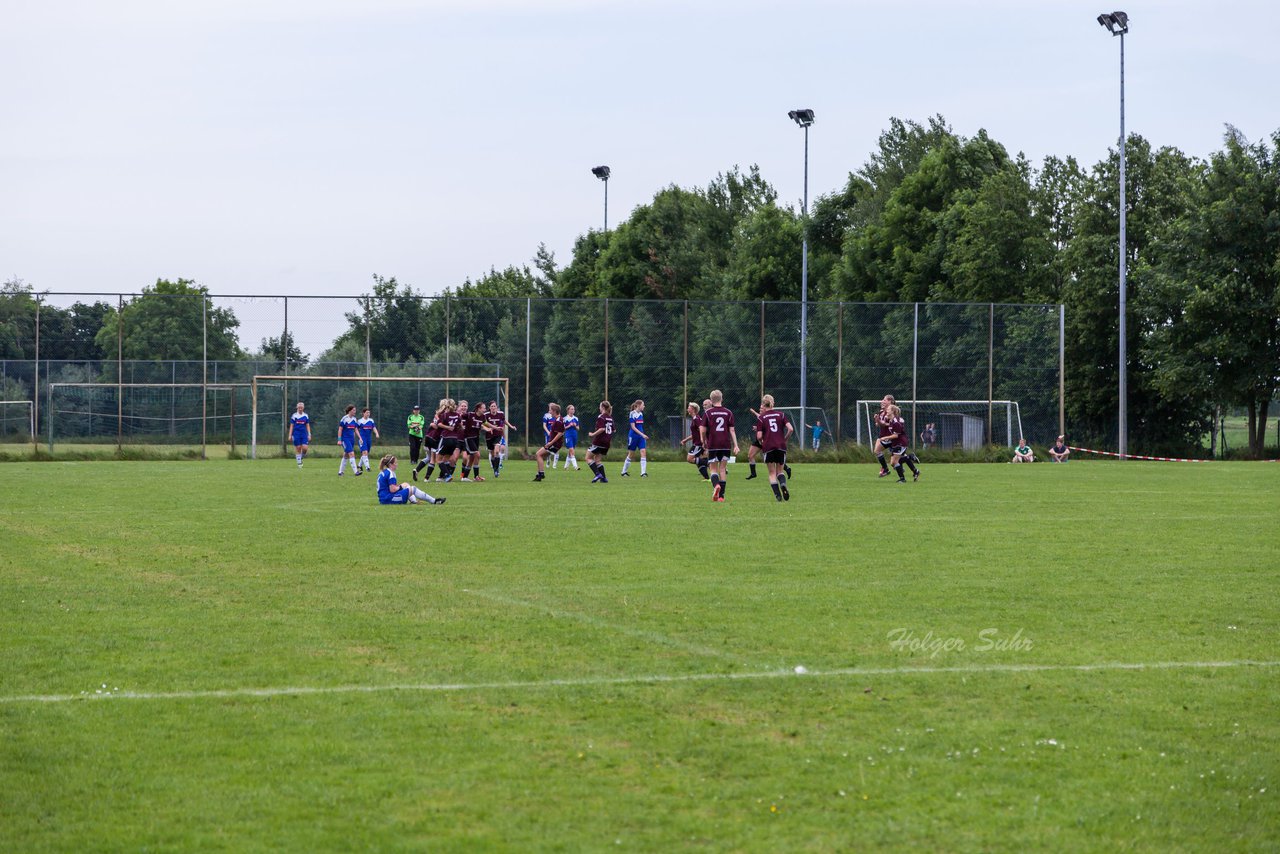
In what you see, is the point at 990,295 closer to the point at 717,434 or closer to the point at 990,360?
the point at 990,360

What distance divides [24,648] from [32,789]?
3517mm

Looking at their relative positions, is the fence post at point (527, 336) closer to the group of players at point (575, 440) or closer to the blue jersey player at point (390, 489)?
the group of players at point (575, 440)

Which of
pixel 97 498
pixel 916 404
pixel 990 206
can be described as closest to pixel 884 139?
pixel 990 206

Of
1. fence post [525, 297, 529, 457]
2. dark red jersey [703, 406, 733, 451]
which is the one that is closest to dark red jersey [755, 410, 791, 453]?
dark red jersey [703, 406, 733, 451]

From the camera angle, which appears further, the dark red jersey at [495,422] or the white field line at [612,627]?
the dark red jersey at [495,422]

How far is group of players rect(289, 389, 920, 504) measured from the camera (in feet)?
80.4

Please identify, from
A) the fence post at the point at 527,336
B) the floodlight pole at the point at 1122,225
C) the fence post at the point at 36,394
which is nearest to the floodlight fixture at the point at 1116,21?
the floodlight pole at the point at 1122,225

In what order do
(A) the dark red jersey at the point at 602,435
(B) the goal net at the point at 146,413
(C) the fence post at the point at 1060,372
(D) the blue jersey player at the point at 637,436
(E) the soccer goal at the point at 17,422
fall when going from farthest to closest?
(C) the fence post at the point at 1060,372, (B) the goal net at the point at 146,413, (E) the soccer goal at the point at 17,422, (D) the blue jersey player at the point at 637,436, (A) the dark red jersey at the point at 602,435

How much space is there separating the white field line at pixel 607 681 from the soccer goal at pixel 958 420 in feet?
133

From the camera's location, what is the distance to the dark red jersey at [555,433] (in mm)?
33391

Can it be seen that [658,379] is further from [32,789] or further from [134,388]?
[32,789]

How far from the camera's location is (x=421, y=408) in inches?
1858

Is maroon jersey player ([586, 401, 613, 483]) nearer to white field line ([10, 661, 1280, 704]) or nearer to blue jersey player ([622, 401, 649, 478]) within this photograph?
blue jersey player ([622, 401, 649, 478])

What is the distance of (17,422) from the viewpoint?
4516cm
